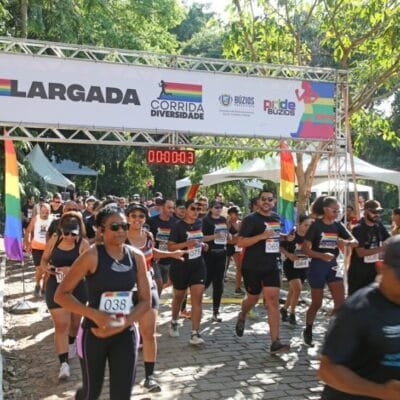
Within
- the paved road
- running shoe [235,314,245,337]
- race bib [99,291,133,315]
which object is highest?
race bib [99,291,133,315]

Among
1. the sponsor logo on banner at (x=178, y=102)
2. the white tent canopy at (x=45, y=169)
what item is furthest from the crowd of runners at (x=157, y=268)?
the white tent canopy at (x=45, y=169)

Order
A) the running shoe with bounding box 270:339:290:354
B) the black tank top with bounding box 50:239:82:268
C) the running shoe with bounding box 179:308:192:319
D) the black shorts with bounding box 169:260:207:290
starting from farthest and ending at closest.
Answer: the running shoe with bounding box 179:308:192:319, the black shorts with bounding box 169:260:207:290, the running shoe with bounding box 270:339:290:354, the black tank top with bounding box 50:239:82:268

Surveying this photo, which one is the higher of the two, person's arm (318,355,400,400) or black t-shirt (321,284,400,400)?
black t-shirt (321,284,400,400)

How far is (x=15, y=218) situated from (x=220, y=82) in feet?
12.6

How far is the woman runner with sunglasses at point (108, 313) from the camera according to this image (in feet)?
12.1

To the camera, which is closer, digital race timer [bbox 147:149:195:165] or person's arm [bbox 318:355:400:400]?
person's arm [bbox 318:355:400:400]

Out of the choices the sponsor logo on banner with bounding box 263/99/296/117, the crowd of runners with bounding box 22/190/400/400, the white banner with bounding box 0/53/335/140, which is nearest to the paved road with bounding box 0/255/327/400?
the crowd of runners with bounding box 22/190/400/400

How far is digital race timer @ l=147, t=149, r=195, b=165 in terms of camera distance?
10.5 metres

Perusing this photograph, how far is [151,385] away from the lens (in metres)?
5.41

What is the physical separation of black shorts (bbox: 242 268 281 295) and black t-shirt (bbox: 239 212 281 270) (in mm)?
49

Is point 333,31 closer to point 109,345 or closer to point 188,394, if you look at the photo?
point 188,394

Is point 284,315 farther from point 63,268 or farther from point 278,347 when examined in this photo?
point 63,268

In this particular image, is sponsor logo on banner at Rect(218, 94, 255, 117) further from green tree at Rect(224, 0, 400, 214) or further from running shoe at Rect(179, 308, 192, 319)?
running shoe at Rect(179, 308, 192, 319)

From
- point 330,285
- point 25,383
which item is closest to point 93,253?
point 25,383
